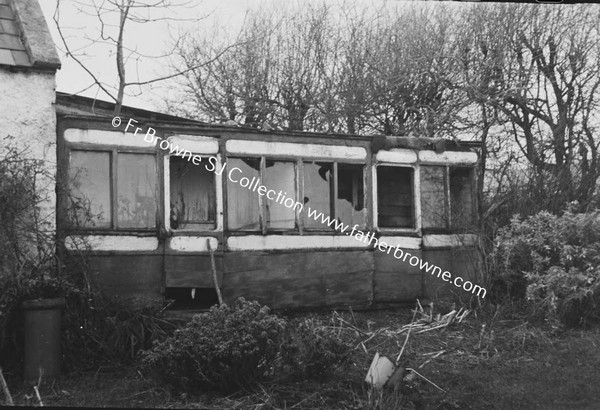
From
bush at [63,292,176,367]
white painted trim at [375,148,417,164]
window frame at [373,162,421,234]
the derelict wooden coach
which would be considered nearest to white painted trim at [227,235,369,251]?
the derelict wooden coach

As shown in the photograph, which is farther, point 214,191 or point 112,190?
point 214,191

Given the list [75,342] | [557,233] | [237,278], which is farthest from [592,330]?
[75,342]

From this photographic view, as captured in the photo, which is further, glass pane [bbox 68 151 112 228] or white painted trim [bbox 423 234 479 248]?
white painted trim [bbox 423 234 479 248]

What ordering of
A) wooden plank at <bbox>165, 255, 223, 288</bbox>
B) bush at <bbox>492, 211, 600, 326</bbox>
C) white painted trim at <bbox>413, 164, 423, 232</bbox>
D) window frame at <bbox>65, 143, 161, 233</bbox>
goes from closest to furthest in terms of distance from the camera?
window frame at <bbox>65, 143, 161, 233</bbox>, wooden plank at <bbox>165, 255, 223, 288</bbox>, bush at <bbox>492, 211, 600, 326</bbox>, white painted trim at <bbox>413, 164, 423, 232</bbox>

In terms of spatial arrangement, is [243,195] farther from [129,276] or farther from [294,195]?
[129,276]

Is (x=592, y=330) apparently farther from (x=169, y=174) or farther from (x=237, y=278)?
(x=169, y=174)

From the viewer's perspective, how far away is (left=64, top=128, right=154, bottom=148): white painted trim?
958cm

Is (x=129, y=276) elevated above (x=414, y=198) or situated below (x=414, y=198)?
below

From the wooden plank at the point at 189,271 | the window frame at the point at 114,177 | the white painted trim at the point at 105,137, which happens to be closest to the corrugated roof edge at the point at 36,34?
the white painted trim at the point at 105,137

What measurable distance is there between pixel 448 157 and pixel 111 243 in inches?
222

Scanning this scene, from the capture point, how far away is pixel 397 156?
38.5 feet

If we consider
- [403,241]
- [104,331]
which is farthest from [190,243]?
[403,241]

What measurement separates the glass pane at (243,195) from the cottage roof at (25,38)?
283 cm

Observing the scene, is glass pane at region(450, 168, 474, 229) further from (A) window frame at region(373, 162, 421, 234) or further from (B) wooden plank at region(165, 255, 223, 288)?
(B) wooden plank at region(165, 255, 223, 288)
